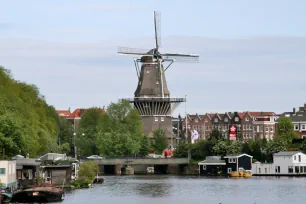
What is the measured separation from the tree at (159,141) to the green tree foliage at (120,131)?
4275 millimetres

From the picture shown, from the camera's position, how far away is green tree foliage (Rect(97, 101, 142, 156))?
173250 millimetres

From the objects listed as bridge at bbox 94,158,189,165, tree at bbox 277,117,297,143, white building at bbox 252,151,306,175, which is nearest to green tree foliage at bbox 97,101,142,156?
bridge at bbox 94,158,189,165

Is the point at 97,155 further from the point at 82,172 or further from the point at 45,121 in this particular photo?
the point at 82,172

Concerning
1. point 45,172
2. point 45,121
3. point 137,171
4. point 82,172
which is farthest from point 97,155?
point 45,172

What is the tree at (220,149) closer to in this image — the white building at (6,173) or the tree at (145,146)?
the tree at (145,146)

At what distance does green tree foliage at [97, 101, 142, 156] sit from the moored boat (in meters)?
91.6

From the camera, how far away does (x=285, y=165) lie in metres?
154

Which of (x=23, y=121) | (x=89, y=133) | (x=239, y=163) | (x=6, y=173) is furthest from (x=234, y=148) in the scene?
(x=6, y=173)

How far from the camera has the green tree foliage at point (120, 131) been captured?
17325 centimetres

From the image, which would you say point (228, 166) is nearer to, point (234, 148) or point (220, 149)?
point (220, 149)

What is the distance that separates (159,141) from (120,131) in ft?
31.5

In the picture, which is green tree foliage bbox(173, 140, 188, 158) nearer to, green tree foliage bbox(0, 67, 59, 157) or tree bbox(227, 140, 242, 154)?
tree bbox(227, 140, 242, 154)

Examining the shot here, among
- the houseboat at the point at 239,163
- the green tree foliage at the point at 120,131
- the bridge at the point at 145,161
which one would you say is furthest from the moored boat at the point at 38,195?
the green tree foliage at the point at 120,131

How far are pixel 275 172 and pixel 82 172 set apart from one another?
44.9 m
